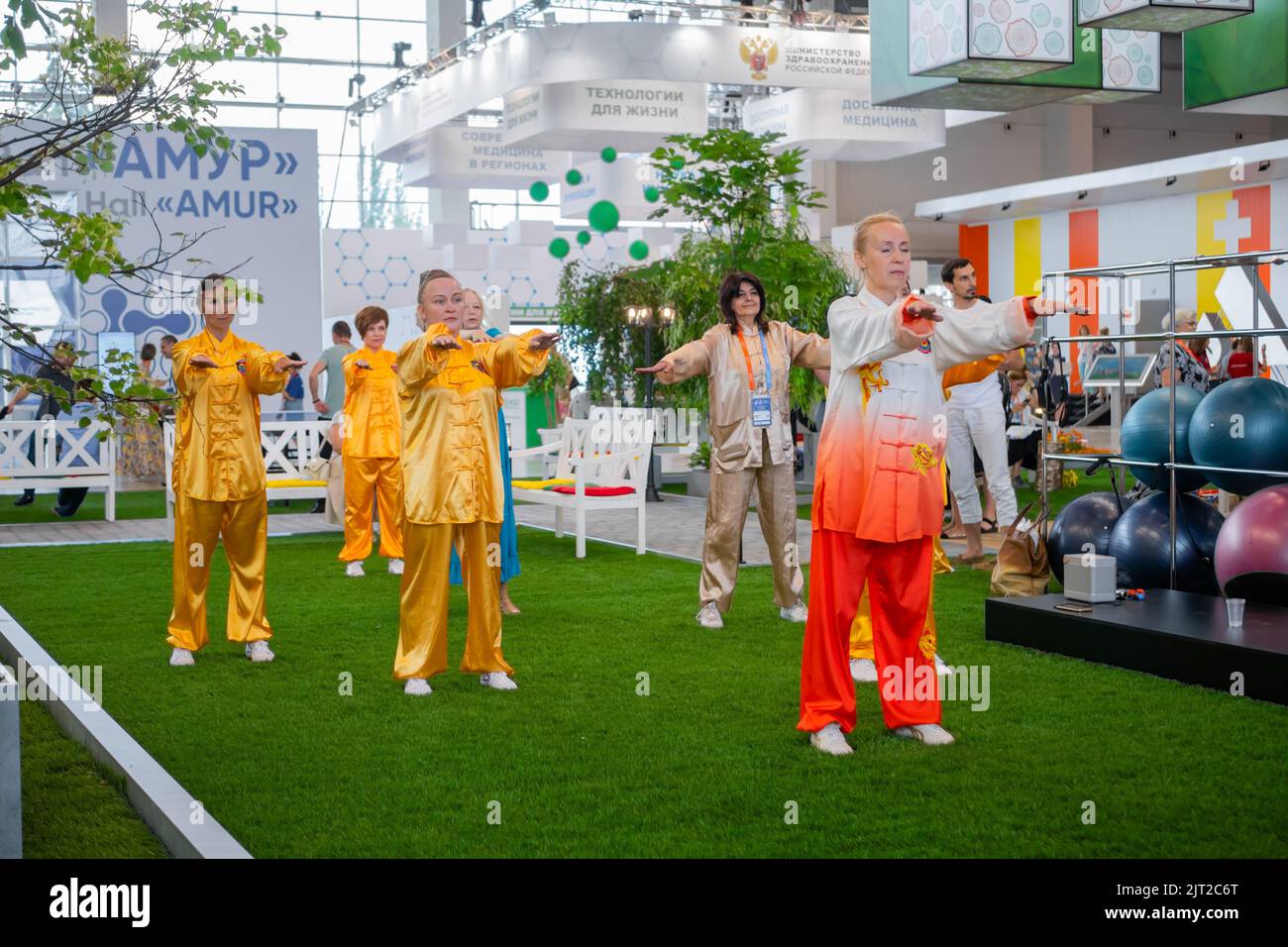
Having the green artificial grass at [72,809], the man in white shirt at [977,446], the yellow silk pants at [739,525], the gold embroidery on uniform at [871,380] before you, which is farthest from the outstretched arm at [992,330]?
the man in white shirt at [977,446]

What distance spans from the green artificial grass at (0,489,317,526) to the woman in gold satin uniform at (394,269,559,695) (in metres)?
8.64

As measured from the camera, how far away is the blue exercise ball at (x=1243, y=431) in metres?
6.55

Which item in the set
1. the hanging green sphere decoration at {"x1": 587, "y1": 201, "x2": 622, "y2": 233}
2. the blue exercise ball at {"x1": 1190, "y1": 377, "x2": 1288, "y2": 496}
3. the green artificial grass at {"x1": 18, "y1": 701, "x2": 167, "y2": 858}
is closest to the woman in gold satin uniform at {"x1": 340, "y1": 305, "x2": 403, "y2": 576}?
the green artificial grass at {"x1": 18, "y1": 701, "x2": 167, "y2": 858}

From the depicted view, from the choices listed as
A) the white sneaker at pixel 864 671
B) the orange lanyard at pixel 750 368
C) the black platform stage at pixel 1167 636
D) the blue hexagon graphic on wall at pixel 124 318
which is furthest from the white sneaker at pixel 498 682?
the blue hexagon graphic on wall at pixel 124 318

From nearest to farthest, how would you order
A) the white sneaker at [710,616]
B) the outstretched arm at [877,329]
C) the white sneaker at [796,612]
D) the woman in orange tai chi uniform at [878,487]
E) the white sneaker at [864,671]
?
the outstretched arm at [877,329] → the woman in orange tai chi uniform at [878,487] → the white sneaker at [864,671] → the white sneaker at [710,616] → the white sneaker at [796,612]

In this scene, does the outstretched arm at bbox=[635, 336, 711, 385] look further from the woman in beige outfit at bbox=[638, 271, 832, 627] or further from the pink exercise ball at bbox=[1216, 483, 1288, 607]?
the pink exercise ball at bbox=[1216, 483, 1288, 607]

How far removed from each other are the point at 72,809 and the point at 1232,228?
17.0 metres

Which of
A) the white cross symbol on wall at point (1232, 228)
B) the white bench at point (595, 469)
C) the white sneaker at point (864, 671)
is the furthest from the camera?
the white cross symbol on wall at point (1232, 228)

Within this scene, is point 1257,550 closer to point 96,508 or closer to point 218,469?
point 218,469

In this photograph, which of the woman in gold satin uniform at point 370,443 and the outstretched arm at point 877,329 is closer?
the outstretched arm at point 877,329

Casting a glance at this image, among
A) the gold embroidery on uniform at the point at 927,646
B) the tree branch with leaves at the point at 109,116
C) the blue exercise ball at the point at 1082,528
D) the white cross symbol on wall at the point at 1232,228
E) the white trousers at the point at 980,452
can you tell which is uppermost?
the white cross symbol on wall at the point at 1232,228

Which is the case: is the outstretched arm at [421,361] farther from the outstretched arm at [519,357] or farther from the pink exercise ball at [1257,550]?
the pink exercise ball at [1257,550]

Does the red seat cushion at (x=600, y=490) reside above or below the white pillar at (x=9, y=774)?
above

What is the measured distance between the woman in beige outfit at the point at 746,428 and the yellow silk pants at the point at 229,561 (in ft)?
6.92
